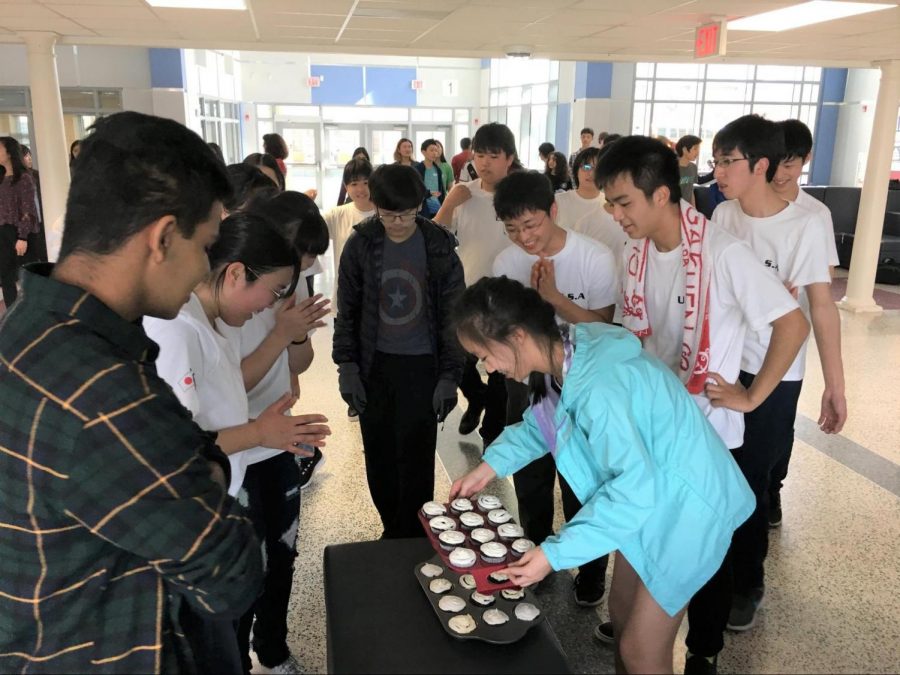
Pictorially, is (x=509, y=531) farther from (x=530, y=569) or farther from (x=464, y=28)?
(x=464, y=28)

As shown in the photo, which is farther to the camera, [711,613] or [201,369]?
[711,613]

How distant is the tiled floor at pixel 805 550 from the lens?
2031 millimetres

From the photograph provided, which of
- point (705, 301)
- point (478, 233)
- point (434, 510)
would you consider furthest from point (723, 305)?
point (478, 233)

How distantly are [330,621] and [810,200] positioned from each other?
1.97 metres

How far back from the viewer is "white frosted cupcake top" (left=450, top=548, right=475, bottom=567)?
133cm

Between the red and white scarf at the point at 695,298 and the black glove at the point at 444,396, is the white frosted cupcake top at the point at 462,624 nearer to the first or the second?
the red and white scarf at the point at 695,298

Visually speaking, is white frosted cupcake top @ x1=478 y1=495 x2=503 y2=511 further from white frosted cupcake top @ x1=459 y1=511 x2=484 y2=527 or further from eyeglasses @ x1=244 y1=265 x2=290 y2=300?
eyeglasses @ x1=244 y1=265 x2=290 y2=300

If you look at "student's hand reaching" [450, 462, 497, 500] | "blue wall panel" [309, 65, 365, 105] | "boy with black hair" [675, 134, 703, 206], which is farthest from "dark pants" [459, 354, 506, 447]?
"blue wall panel" [309, 65, 365, 105]

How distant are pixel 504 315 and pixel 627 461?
13.9 inches

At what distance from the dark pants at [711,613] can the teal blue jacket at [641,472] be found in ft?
1.40

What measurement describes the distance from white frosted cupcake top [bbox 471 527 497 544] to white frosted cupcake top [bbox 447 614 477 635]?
0.70ft

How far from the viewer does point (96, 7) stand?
468 centimetres

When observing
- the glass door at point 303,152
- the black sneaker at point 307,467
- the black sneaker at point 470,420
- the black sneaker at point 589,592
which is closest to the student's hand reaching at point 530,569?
the black sneaker at point 589,592

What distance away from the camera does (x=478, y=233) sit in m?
3.28
